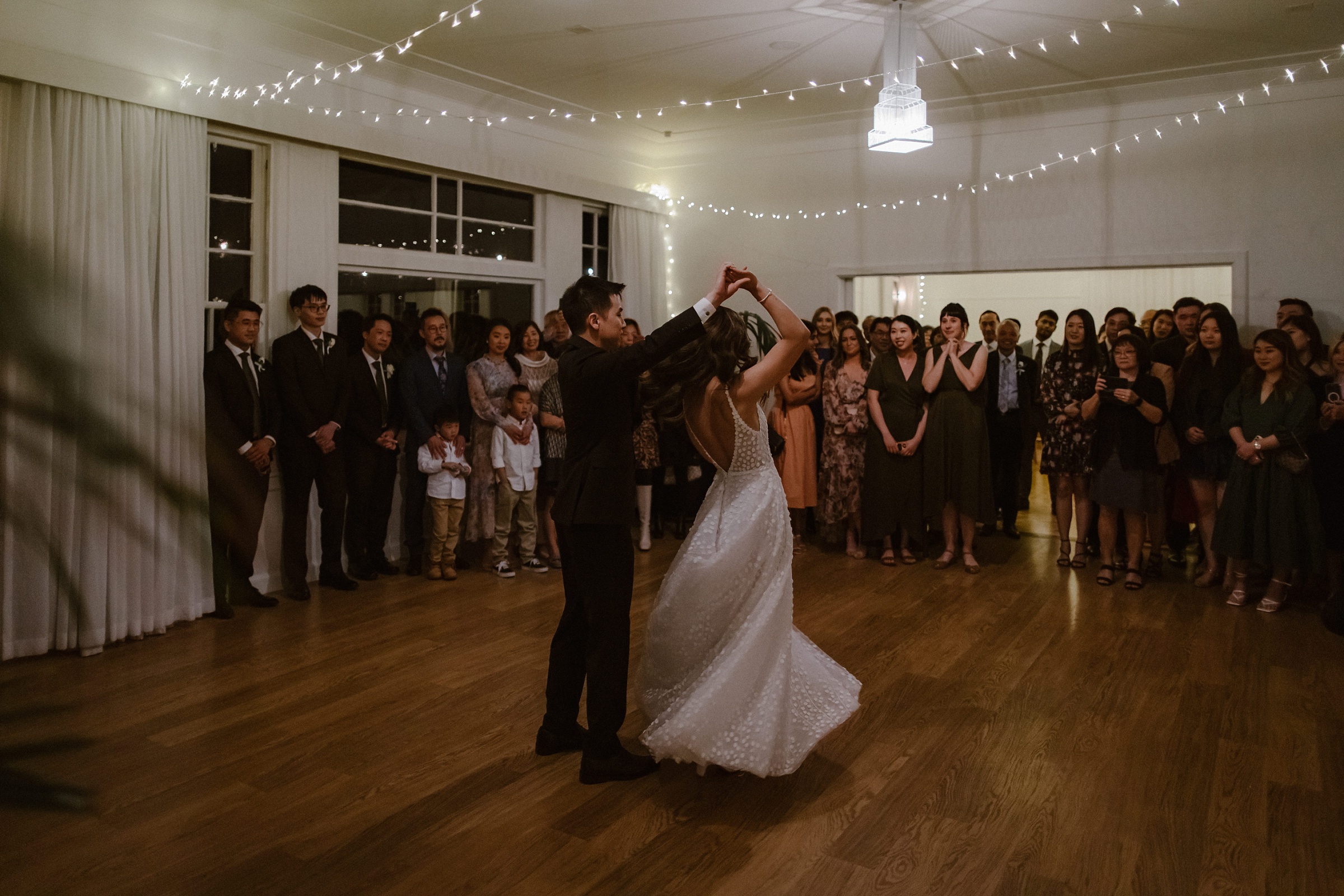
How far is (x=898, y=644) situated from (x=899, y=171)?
423cm

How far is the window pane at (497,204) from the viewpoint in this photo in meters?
6.36

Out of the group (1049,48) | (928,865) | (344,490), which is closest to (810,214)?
(1049,48)

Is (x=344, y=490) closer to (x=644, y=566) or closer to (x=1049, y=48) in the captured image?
(x=644, y=566)

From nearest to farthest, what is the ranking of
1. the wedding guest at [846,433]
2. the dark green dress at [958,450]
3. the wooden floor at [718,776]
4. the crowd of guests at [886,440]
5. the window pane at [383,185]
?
the wooden floor at [718,776]
the crowd of guests at [886,440]
the dark green dress at [958,450]
the window pane at [383,185]
the wedding guest at [846,433]

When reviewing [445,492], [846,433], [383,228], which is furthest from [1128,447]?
[383,228]

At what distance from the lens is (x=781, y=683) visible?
8.57ft

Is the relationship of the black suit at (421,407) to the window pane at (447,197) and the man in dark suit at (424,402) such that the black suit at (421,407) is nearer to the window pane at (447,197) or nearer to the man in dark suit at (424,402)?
the man in dark suit at (424,402)

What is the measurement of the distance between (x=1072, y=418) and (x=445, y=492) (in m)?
3.52

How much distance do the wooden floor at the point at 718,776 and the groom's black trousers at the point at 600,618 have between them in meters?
0.22

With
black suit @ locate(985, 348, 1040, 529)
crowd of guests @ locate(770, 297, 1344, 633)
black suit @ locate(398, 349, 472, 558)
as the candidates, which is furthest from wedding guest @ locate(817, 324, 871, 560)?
black suit @ locate(398, 349, 472, 558)

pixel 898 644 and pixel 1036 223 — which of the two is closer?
pixel 898 644

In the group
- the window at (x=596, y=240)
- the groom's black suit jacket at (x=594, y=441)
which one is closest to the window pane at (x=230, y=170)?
the window at (x=596, y=240)

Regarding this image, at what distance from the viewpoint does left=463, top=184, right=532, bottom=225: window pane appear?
20.9 feet

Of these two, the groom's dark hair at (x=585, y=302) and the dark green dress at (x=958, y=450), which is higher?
the groom's dark hair at (x=585, y=302)
